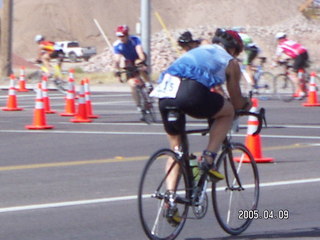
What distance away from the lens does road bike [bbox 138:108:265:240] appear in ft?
24.3

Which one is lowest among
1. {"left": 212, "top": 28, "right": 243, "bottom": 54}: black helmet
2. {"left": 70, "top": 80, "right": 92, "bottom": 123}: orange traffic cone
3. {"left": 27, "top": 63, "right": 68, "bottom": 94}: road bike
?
{"left": 70, "top": 80, "right": 92, "bottom": 123}: orange traffic cone

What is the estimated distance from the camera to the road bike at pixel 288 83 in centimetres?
2516

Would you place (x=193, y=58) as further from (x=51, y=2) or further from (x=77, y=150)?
(x=51, y=2)

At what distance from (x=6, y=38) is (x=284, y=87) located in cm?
1566

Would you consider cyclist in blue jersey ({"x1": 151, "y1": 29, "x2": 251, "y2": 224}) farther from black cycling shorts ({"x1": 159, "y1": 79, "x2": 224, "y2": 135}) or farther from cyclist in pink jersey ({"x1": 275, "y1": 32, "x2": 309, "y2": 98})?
cyclist in pink jersey ({"x1": 275, "y1": 32, "x2": 309, "y2": 98})

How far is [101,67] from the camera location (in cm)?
5366

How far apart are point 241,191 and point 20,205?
2500 millimetres

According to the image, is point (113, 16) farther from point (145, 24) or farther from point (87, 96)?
point (87, 96)

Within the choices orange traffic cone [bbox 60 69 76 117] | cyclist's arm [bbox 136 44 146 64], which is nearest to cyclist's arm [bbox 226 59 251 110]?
cyclist's arm [bbox 136 44 146 64]

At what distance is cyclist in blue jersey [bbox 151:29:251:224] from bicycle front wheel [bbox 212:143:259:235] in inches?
13.3

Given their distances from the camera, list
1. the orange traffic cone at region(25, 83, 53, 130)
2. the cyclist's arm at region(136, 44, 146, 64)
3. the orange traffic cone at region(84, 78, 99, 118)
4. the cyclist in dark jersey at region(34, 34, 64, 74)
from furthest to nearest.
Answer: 1. the cyclist in dark jersey at region(34, 34, 64, 74)
2. the orange traffic cone at region(84, 78, 99, 118)
3. the cyclist's arm at region(136, 44, 146, 64)
4. the orange traffic cone at region(25, 83, 53, 130)

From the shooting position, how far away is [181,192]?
7535mm

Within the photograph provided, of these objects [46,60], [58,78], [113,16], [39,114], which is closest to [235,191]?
[39,114]

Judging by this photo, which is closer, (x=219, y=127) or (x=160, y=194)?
(x=160, y=194)
